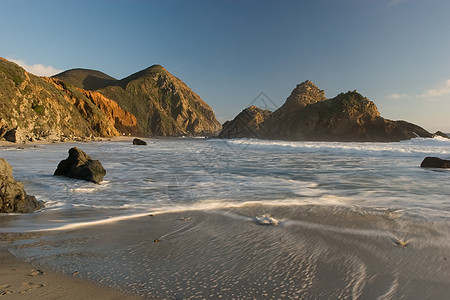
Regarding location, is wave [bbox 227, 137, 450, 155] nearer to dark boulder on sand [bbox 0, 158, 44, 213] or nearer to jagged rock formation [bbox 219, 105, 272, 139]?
dark boulder on sand [bbox 0, 158, 44, 213]

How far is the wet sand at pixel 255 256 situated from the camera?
6.39 feet

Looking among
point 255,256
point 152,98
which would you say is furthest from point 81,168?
point 152,98

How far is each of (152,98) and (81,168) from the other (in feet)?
532

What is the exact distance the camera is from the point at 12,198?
4008mm

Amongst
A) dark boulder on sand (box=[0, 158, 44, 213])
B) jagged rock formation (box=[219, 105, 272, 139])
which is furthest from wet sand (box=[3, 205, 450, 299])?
jagged rock formation (box=[219, 105, 272, 139])

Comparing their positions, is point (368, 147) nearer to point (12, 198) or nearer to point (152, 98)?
point (12, 198)

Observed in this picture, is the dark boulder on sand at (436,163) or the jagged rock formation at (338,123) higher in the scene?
the jagged rock formation at (338,123)

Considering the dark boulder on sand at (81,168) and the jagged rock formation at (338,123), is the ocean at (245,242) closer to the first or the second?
the dark boulder on sand at (81,168)

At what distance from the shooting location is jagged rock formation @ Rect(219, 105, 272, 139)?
100562 mm

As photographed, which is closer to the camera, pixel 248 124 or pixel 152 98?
pixel 248 124

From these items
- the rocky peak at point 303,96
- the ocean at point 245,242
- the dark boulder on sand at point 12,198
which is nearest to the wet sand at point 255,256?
the ocean at point 245,242

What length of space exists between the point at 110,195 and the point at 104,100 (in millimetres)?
86926

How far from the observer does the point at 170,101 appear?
17288cm

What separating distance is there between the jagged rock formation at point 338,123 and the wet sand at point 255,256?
229ft
